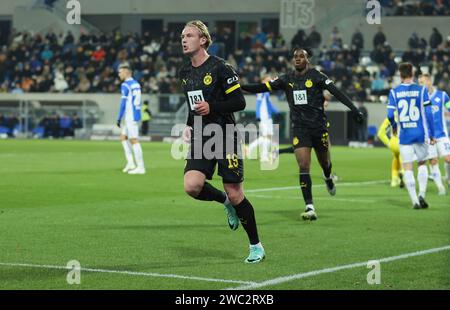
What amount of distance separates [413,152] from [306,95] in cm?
253

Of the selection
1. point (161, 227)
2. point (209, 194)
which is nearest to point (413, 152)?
point (161, 227)

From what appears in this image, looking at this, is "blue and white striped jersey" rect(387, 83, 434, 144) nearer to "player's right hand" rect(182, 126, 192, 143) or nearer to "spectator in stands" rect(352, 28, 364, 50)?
"player's right hand" rect(182, 126, 192, 143)

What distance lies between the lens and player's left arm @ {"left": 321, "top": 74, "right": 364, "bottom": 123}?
43.2 ft

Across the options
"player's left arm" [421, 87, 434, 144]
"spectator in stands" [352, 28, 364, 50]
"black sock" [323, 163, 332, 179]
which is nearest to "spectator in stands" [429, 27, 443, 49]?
"spectator in stands" [352, 28, 364, 50]

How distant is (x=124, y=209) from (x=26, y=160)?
13048 millimetres

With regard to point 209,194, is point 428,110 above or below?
above

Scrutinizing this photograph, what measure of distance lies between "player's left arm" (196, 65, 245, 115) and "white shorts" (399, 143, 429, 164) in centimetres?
A: 649

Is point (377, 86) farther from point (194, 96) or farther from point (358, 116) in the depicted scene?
point (194, 96)

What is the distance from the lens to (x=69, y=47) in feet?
173

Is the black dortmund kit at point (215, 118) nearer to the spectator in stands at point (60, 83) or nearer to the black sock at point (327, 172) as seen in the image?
the black sock at point (327, 172)

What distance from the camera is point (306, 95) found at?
14.2 metres
